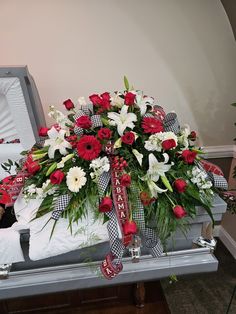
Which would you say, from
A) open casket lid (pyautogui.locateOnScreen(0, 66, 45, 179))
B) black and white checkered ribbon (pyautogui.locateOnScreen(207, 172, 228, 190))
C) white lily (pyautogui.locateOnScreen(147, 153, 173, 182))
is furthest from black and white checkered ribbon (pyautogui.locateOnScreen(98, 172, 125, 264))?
open casket lid (pyautogui.locateOnScreen(0, 66, 45, 179))

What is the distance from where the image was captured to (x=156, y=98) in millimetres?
1691

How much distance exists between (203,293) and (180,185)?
121 cm

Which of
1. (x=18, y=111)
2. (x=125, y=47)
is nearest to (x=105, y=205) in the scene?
(x=18, y=111)

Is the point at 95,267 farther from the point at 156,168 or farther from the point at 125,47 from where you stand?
the point at 125,47

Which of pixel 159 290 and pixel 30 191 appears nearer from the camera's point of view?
pixel 30 191

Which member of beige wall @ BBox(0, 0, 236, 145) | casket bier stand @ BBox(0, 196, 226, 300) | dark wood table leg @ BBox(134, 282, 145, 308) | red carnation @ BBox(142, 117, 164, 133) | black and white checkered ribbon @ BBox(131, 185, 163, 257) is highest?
beige wall @ BBox(0, 0, 236, 145)

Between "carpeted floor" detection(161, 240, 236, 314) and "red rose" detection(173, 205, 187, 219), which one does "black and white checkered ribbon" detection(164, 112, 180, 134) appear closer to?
"red rose" detection(173, 205, 187, 219)

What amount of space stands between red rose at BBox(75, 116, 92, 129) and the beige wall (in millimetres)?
776

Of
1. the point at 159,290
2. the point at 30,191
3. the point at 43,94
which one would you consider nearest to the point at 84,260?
the point at 30,191

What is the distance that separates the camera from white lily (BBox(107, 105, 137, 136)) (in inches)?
33.7

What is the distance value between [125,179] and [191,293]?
1.27m

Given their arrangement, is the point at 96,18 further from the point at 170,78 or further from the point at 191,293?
the point at 191,293

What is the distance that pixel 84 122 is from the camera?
0.86 meters

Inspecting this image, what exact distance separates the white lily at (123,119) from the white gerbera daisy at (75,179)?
7.4 inches
